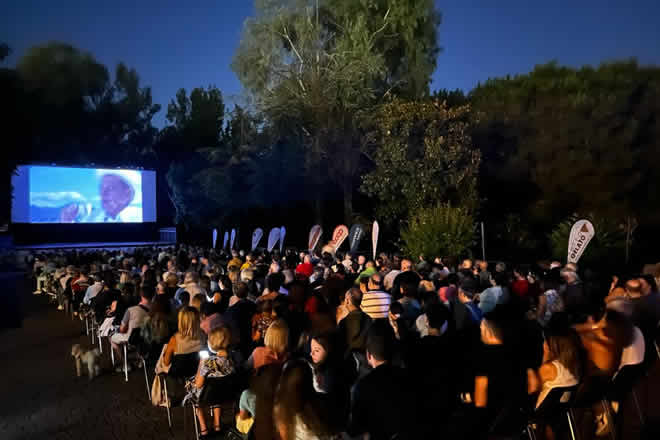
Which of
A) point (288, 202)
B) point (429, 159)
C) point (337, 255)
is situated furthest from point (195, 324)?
point (288, 202)

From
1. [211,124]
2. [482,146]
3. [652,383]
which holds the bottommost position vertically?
[652,383]

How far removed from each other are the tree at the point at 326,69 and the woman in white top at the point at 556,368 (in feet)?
53.0

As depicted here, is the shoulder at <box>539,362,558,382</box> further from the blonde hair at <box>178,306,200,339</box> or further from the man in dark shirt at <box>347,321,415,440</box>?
the blonde hair at <box>178,306,200,339</box>

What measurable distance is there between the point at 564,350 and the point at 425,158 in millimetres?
12739

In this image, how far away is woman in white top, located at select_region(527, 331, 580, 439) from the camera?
329 centimetres

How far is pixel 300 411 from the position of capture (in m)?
2.39

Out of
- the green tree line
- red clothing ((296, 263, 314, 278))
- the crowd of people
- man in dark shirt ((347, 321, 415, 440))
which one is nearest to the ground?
the crowd of people

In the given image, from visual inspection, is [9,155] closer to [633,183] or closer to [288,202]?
[288,202]

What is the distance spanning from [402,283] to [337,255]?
6.45 m

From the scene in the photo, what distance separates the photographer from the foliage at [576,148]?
1595cm

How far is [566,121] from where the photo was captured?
653 inches

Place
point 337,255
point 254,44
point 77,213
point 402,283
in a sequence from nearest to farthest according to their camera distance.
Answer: point 402,283
point 337,255
point 254,44
point 77,213

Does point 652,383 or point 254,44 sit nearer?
point 652,383

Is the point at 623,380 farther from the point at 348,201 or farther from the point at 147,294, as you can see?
the point at 348,201
